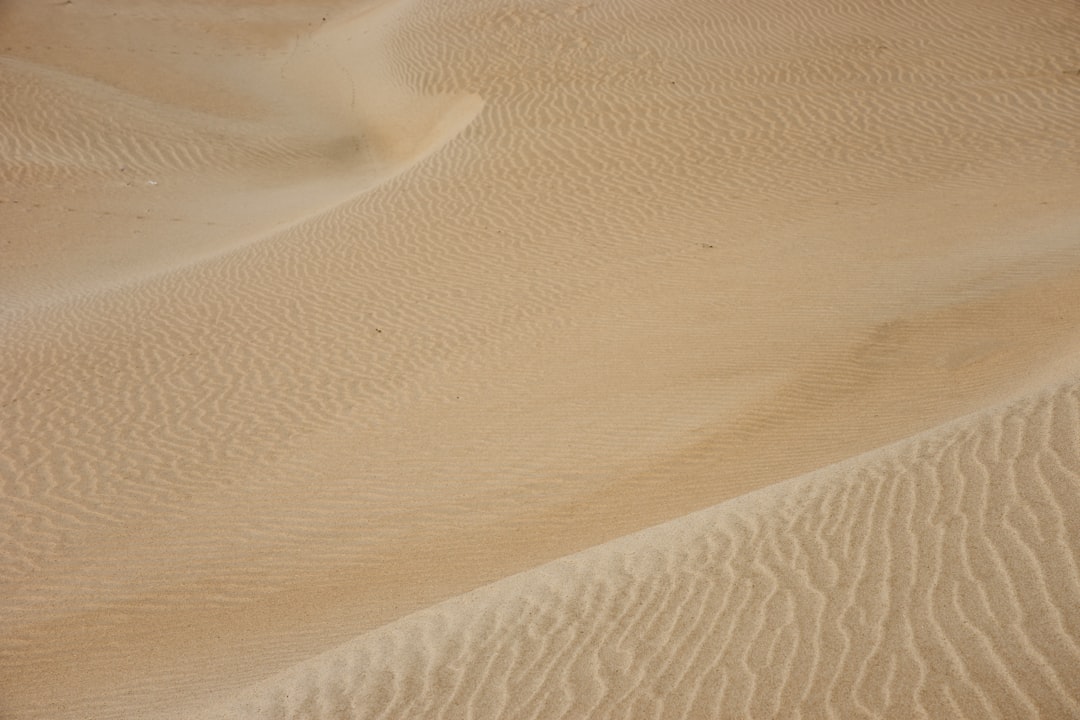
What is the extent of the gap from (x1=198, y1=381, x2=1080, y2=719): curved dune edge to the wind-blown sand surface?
0.07ft

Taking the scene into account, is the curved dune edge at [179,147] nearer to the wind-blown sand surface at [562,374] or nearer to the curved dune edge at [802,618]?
the wind-blown sand surface at [562,374]

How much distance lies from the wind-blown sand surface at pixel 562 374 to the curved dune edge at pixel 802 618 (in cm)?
2

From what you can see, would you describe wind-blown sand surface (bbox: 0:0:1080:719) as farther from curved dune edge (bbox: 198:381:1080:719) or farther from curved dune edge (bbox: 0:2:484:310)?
curved dune edge (bbox: 0:2:484:310)

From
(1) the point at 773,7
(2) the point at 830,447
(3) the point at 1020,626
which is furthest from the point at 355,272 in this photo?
(1) the point at 773,7

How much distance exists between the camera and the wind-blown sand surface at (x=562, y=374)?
416 centimetres

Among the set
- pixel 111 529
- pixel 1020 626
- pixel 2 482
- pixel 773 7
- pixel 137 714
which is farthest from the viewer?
pixel 773 7

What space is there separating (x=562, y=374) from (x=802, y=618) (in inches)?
209

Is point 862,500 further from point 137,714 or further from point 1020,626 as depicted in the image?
point 137,714

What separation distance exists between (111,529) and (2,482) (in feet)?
5.35

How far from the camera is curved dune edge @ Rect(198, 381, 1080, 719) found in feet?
11.5

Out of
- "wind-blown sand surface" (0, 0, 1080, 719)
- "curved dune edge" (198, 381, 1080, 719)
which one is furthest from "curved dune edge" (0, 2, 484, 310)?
"curved dune edge" (198, 381, 1080, 719)

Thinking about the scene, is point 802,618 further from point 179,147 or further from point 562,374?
point 179,147

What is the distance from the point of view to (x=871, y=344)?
346 inches

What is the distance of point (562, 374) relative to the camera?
30.0ft
